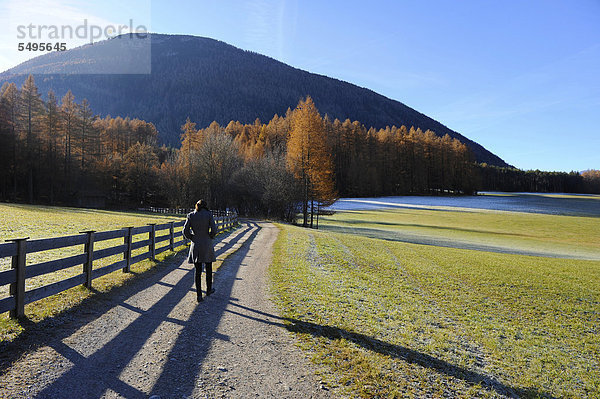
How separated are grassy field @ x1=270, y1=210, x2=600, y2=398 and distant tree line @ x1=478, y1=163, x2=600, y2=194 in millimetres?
155620

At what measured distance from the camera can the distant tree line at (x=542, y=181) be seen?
147125 mm

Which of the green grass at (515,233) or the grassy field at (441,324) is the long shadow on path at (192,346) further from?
the green grass at (515,233)

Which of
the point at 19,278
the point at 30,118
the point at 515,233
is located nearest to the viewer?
the point at 19,278

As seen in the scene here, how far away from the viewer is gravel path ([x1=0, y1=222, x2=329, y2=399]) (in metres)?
3.81

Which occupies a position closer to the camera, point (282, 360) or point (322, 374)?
point (322, 374)

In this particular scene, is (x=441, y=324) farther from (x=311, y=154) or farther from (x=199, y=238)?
(x=311, y=154)

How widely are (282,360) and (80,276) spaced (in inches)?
217

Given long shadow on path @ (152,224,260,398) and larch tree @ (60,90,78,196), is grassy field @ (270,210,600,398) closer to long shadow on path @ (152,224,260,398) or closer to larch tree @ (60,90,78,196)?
long shadow on path @ (152,224,260,398)

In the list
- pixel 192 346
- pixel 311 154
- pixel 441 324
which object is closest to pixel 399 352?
pixel 441 324

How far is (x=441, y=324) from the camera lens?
24.8 ft

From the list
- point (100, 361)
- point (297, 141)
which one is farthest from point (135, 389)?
point (297, 141)

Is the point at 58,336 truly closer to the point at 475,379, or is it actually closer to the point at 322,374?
the point at 322,374

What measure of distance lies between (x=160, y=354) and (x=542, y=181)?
640 feet

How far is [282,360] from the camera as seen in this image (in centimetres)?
477
